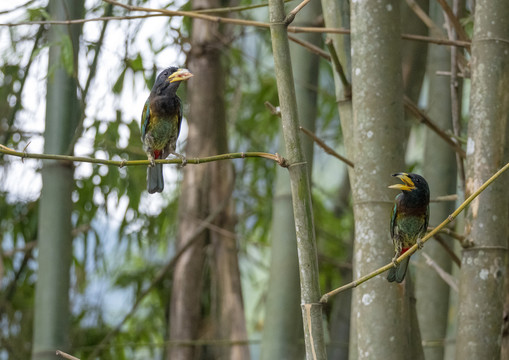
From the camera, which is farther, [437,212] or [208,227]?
[208,227]

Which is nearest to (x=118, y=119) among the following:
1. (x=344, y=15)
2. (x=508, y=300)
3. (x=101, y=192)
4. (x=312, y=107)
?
(x=101, y=192)

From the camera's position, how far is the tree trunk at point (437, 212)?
9.20ft

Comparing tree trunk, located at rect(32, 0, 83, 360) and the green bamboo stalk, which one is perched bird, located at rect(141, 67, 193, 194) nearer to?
tree trunk, located at rect(32, 0, 83, 360)

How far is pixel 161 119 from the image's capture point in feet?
6.79

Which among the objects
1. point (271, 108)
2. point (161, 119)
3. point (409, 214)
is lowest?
point (409, 214)

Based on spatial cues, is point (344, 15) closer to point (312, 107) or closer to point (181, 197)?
point (312, 107)

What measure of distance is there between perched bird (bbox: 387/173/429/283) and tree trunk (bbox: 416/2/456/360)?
1110 millimetres

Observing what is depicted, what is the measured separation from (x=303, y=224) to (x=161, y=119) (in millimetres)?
891

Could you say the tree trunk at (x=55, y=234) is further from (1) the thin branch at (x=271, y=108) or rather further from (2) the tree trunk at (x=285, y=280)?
(1) the thin branch at (x=271, y=108)

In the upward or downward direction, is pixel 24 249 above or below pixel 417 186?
above

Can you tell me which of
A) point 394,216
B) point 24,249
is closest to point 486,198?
point 394,216

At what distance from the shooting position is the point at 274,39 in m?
1.34

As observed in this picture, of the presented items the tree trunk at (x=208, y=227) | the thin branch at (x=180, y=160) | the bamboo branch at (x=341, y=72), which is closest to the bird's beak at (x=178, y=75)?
the bamboo branch at (x=341, y=72)

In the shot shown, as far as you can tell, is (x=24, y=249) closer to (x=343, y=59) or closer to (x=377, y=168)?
(x=343, y=59)
